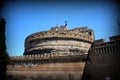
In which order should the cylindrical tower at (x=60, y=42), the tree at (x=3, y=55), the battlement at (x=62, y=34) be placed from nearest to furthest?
the tree at (x=3, y=55)
the cylindrical tower at (x=60, y=42)
the battlement at (x=62, y=34)

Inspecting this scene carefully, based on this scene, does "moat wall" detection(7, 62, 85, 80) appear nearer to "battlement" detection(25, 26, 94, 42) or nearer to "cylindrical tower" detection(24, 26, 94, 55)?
"cylindrical tower" detection(24, 26, 94, 55)

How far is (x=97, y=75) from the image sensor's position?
19562 mm

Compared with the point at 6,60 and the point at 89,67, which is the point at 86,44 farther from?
the point at 6,60

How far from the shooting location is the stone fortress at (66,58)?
61.0ft

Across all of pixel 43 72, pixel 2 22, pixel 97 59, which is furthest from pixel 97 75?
pixel 2 22

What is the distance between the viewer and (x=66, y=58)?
23.6m

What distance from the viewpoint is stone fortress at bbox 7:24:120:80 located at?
18594 mm

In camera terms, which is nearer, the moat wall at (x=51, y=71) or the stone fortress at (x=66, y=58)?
the stone fortress at (x=66, y=58)

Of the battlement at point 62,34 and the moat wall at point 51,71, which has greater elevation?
the battlement at point 62,34

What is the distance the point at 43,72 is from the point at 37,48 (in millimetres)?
7249

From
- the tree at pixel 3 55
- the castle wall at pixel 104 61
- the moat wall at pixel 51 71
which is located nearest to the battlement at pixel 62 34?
the moat wall at pixel 51 71

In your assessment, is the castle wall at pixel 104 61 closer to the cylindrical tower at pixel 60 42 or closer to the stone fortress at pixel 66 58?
the stone fortress at pixel 66 58

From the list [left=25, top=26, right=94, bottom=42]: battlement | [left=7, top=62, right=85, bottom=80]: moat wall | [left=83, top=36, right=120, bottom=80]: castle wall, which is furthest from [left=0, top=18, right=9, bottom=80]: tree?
[left=25, top=26, right=94, bottom=42]: battlement

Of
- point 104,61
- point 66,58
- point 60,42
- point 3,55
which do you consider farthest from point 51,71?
point 3,55
